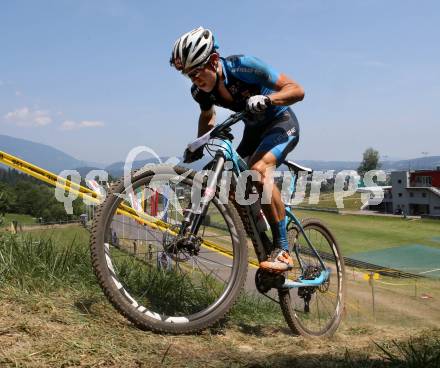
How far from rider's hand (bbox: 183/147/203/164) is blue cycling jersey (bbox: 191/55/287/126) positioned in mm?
738

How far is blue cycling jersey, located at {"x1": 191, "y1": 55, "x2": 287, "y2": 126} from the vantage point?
15.3ft

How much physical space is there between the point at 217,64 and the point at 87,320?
9.63 feet

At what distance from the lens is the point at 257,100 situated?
14.2 feet

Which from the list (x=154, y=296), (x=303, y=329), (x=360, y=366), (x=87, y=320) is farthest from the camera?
(x=303, y=329)

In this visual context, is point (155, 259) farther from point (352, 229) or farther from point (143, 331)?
point (352, 229)

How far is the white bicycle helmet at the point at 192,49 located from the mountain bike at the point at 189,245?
0.72 m

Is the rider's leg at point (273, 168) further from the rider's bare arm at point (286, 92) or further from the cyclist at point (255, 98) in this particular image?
the rider's bare arm at point (286, 92)

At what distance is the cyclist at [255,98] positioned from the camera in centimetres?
442

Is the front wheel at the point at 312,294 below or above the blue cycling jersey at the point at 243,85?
below

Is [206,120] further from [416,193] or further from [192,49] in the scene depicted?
[416,193]

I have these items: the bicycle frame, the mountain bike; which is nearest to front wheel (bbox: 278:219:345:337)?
the mountain bike

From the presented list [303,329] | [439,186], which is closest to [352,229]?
[439,186]

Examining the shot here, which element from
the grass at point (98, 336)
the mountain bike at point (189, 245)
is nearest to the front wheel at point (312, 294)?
the mountain bike at point (189, 245)

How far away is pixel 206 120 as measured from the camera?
17.4ft
